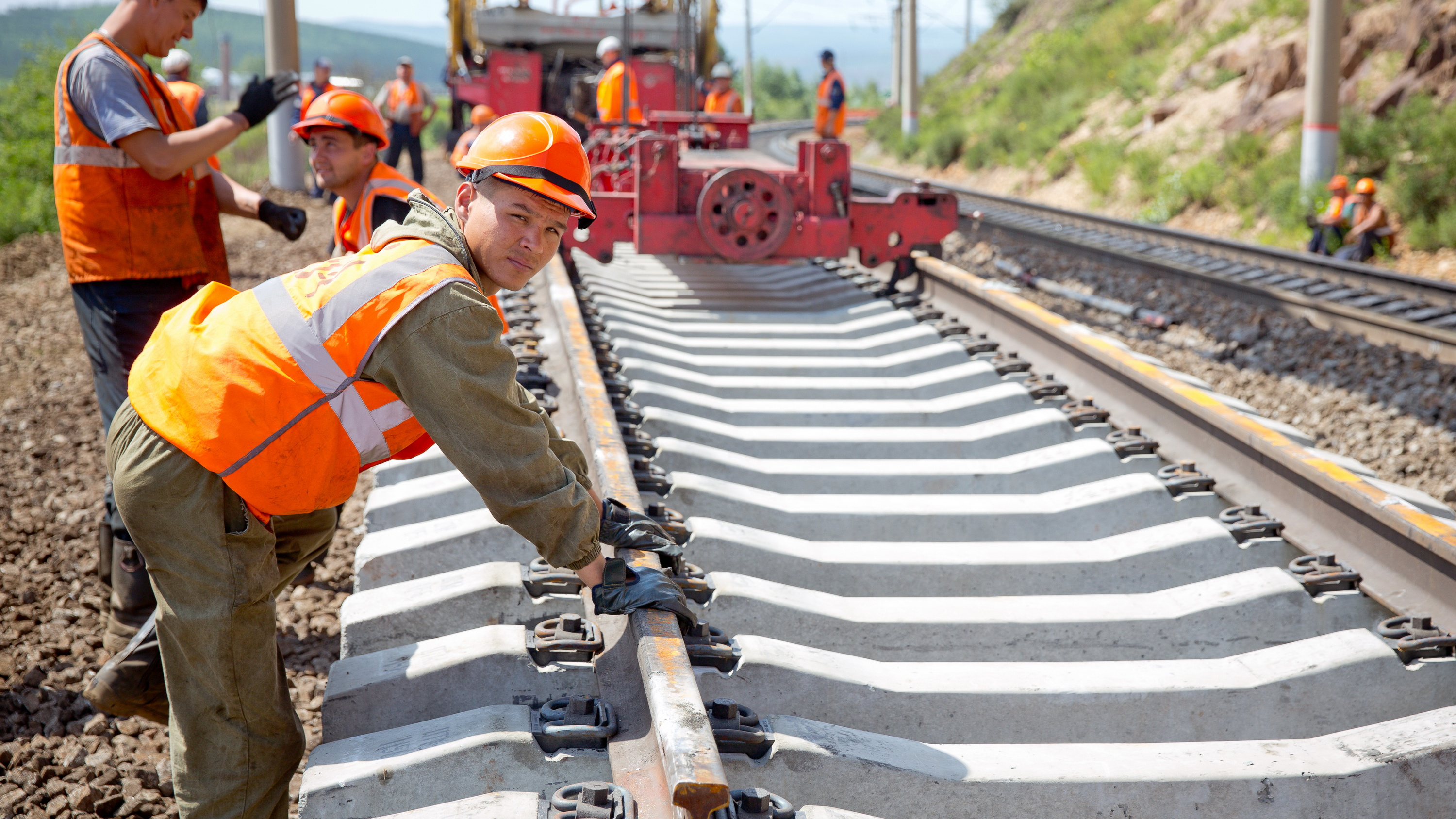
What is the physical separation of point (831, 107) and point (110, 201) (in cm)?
1100

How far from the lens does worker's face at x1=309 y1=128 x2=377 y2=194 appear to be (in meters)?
3.74

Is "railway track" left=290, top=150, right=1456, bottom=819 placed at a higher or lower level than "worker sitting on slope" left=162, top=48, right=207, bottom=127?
lower

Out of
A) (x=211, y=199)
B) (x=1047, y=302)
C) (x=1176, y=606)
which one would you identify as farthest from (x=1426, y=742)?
(x=1047, y=302)

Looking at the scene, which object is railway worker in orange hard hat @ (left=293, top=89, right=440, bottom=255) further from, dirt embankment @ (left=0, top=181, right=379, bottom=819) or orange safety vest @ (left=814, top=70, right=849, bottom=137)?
orange safety vest @ (left=814, top=70, right=849, bottom=137)

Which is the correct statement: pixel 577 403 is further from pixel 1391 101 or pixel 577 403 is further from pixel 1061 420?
pixel 1391 101

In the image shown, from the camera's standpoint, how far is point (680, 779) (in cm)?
170

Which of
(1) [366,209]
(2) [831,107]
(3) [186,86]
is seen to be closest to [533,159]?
(1) [366,209]

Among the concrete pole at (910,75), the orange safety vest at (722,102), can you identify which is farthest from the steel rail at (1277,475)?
the concrete pole at (910,75)

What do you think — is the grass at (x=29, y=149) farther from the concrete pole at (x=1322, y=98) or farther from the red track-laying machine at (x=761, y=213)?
the concrete pole at (x=1322, y=98)

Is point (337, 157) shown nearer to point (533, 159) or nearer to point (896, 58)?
point (533, 159)

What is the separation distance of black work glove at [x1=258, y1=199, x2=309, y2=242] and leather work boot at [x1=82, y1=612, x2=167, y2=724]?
5.23 ft

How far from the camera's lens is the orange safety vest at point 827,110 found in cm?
1348

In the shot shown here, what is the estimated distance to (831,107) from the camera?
13516mm

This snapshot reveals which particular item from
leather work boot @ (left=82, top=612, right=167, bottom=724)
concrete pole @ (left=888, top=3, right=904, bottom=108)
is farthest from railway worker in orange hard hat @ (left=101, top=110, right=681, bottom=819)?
concrete pole @ (left=888, top=3, right=904, bottom=108)
